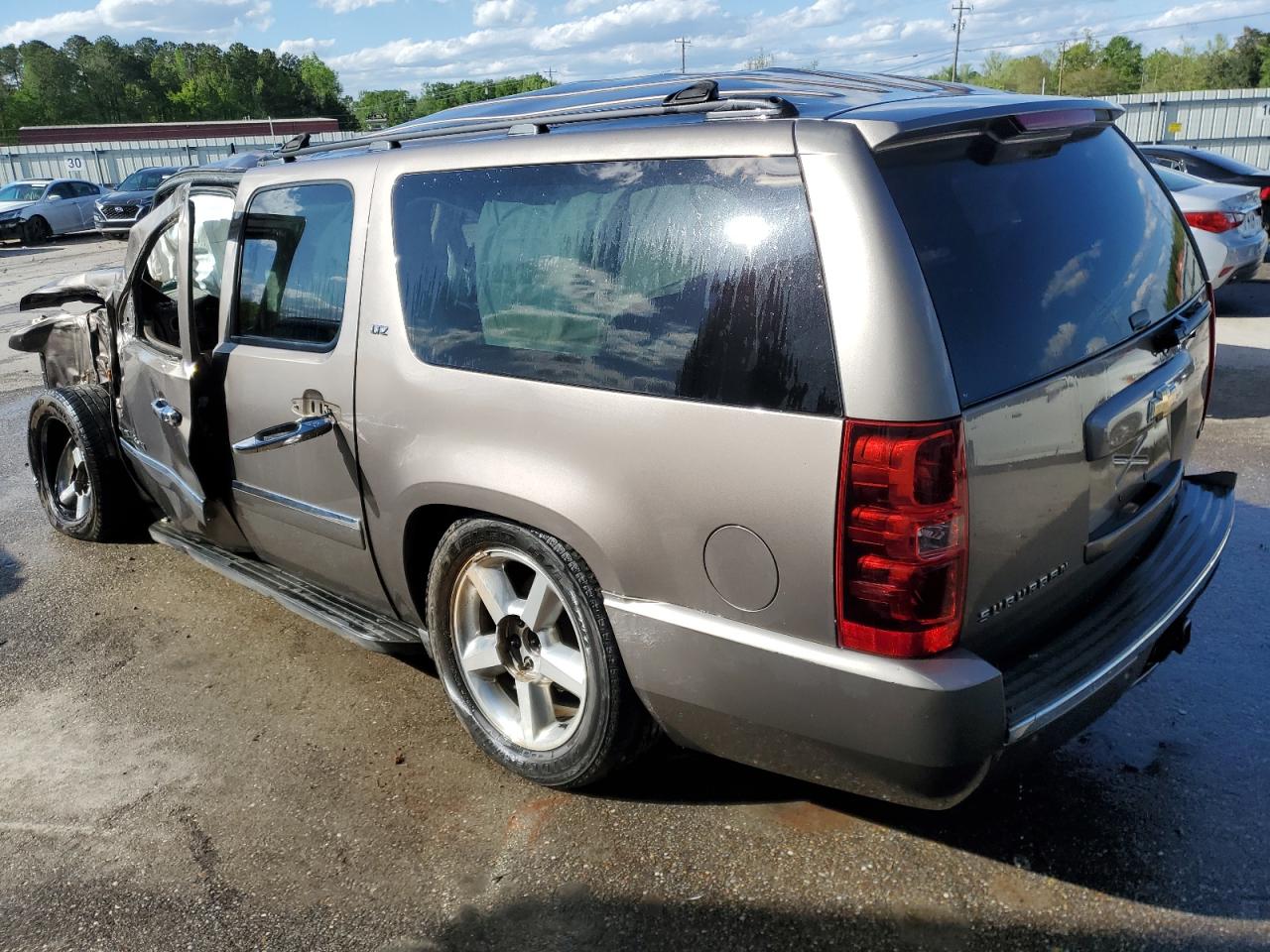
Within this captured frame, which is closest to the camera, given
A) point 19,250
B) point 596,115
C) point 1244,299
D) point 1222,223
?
point 596,115

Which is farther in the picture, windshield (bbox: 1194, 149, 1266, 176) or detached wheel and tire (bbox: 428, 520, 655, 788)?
windshield (bbox: 1194, 149, 1266, 176)

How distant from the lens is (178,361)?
3975 mm

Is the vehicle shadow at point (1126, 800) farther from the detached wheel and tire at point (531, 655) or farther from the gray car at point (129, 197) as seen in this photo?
the gray car at point (129, 197)

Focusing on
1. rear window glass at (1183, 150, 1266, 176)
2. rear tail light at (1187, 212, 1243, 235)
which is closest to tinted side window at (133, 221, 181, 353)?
rear tail light at (1187, 212, 1243, 235)

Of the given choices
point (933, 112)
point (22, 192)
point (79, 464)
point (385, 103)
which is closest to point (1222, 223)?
point (933, 112)

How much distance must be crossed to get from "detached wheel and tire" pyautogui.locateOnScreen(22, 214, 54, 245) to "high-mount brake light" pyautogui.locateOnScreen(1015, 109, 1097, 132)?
27458mm

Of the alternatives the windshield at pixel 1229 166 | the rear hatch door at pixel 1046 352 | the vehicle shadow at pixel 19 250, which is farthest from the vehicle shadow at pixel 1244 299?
the vehicle shadow at pixel 19 250

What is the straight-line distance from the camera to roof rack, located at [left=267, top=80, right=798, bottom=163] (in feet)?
8.00

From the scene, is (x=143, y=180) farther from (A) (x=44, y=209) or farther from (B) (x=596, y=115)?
(B) (x=596, y=115)

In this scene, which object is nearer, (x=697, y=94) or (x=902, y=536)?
(x=902, y=536)

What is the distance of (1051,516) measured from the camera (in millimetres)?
2389

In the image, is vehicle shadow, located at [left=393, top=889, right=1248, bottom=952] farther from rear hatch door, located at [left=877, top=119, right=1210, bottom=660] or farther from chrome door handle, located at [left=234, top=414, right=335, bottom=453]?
chrome door handle, located at [left=234, top=414, right=335, bottom=453]

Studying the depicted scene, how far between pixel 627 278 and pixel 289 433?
142 centimetres

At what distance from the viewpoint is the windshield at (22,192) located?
82.8 ft
